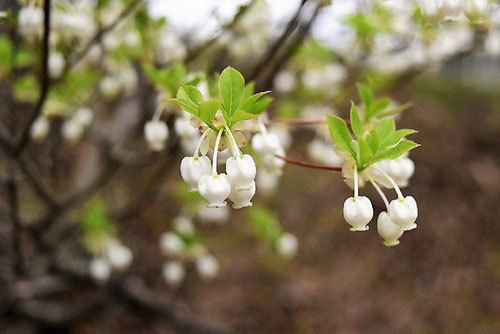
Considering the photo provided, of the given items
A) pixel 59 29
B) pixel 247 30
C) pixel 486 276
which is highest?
pixel 59 29

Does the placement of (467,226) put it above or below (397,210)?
below

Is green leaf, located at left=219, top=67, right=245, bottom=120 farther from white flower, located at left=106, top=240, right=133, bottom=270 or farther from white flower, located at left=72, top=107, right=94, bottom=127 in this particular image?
white flower, located at left=106, top=240, right=133, bottom=270

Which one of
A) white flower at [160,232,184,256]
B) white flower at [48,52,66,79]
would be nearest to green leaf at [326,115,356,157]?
white flower at [48,52,66,79]

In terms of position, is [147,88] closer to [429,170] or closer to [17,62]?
[17,62]

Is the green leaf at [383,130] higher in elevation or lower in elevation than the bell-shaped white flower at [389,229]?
higher

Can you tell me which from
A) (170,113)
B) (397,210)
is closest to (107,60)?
(170,113)

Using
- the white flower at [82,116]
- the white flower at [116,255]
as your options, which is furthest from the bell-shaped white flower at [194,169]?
the white flower at [116,255]

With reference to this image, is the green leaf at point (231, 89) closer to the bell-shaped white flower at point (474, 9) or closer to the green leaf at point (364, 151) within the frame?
the green leaf at point (364, 151)

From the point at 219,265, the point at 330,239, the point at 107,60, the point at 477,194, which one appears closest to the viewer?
the point at 107,60
